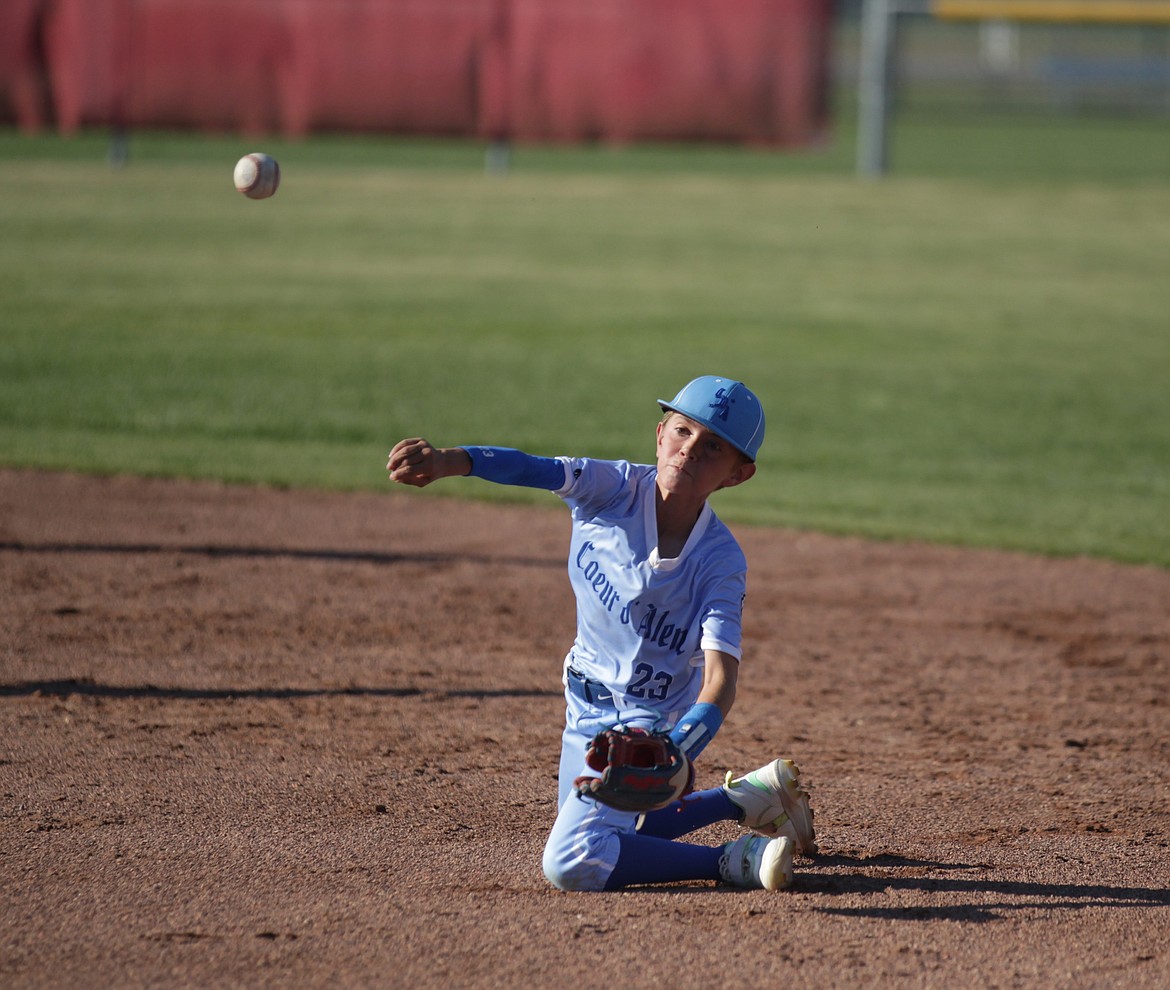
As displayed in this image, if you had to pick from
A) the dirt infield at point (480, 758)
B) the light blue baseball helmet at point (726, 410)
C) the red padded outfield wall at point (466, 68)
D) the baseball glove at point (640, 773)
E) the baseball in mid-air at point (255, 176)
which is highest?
the red padded outfield wall at point (466, 68)

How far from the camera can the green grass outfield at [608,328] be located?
9945 mm

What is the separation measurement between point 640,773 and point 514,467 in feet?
3.24

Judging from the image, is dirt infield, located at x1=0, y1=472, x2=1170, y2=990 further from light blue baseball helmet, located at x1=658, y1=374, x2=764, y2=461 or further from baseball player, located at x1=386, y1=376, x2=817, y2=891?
A: light blue baseball helmet, located at x1=658, y1=374, x2=764, y2=461

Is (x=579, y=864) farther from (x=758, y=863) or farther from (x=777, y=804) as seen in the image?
(x=777, y=804)

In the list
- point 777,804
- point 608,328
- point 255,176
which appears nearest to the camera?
point 777,804

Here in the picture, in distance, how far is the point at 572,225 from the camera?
20656 mm

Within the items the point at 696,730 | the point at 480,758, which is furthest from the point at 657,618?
the point at 480,758

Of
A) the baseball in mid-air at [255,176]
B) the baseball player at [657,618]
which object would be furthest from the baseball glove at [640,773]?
the baseball in mid-air at [255,176]

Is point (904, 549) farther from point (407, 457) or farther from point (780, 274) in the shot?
point (780, 274)

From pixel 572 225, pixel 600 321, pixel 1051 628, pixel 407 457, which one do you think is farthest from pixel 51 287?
pixel 407 457

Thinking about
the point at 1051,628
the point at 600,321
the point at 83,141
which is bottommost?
the point at 1051,628

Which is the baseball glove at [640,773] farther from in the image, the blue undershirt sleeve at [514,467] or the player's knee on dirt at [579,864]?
the blue undershirt sleeve at [514,467]

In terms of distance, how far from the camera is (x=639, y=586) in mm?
4160

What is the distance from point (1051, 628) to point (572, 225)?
14.4 meters
